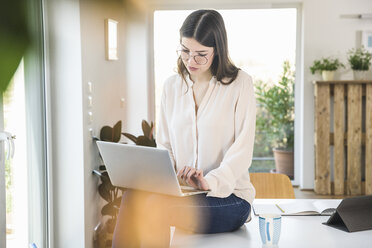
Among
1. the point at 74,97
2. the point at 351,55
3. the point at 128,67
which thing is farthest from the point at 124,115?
the point at 351,55

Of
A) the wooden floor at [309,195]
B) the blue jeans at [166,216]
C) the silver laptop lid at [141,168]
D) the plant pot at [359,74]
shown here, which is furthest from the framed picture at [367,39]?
the silver laptop lid at [141,168]

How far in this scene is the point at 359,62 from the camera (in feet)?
16.4

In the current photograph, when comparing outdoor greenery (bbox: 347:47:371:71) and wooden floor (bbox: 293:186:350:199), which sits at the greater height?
outdoor greenery (bbox: 347:47:371:71)

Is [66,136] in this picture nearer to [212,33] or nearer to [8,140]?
[8,140]

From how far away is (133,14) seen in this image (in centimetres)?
508

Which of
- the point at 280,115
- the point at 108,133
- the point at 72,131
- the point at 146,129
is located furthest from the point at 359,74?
the point at 72,131

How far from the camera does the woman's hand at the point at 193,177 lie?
1.38 metres

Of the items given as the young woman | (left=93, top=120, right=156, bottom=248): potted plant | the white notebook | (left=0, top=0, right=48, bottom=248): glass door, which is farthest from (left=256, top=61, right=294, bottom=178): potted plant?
the young woman

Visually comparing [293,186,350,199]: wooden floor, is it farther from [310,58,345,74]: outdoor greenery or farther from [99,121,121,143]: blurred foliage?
[99,121,121,143]: blurred foliage

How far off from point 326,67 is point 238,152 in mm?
3894

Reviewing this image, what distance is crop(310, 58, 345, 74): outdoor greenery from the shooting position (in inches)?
198

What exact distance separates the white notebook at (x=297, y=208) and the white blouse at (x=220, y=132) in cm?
25

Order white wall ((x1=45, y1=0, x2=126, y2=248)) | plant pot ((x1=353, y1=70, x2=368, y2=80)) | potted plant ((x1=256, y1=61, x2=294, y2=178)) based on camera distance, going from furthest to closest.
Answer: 1. potted plant ((x1=256, y1=61, x2=294, y2=178))
2. plant pot ((x1=353, y1=70, x2=368, y2=80))
3. white wall ((x1=45, y1=0, x2=126, y2=248))

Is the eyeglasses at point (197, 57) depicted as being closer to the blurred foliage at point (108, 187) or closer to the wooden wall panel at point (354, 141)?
the blurred foliage at point (108, 187)
